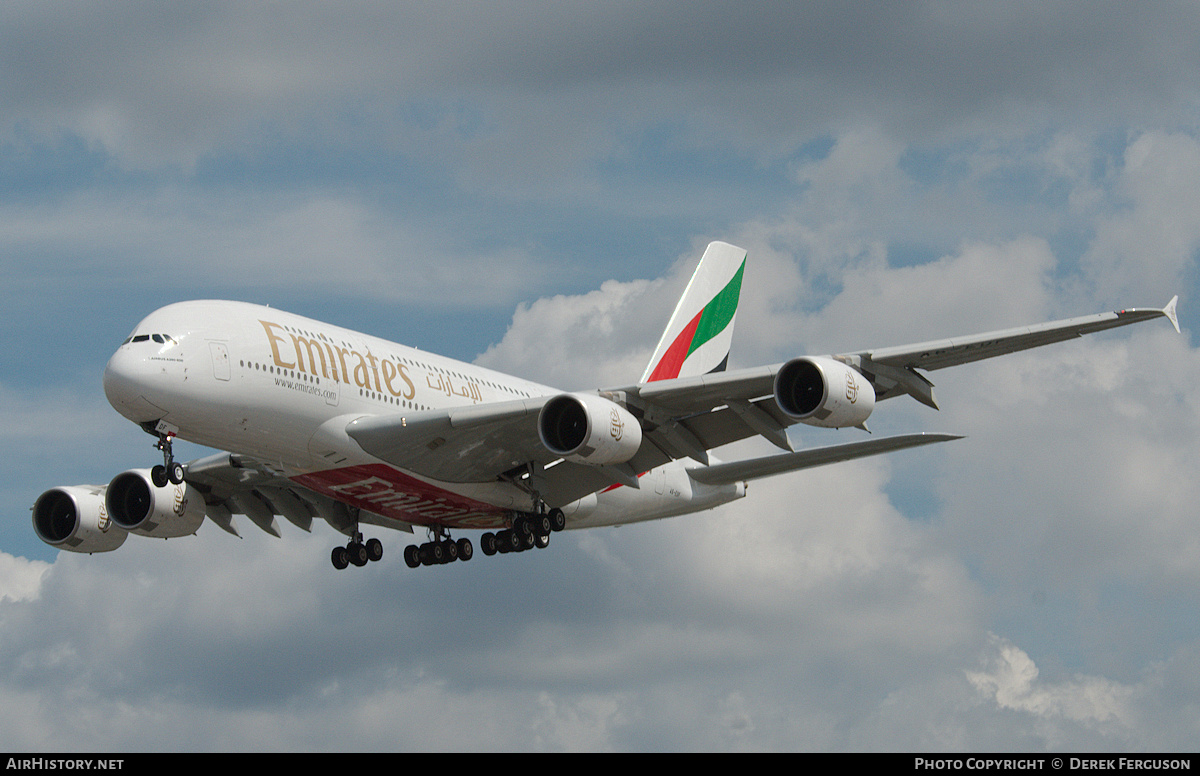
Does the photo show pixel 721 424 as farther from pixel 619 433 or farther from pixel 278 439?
pixel 278 439

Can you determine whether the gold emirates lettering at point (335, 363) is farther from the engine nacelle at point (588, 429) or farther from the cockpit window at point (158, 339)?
the engine nacelle at point (588, 429)

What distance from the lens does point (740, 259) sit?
49531 millimetres

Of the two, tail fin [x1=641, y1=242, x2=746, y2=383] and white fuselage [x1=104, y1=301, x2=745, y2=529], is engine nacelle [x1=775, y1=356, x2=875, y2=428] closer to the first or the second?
white fuselage [x1=104, y1=301, x2=745, y2=529]

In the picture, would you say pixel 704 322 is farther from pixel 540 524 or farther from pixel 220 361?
pixel 220 361

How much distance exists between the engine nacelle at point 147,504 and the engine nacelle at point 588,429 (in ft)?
42.3

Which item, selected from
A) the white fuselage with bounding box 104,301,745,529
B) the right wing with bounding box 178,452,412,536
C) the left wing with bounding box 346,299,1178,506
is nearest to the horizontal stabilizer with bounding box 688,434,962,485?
the left wing with bounding box 346,299,1178,506

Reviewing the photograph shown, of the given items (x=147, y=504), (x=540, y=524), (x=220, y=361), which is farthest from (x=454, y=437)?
(x=147, y=504)

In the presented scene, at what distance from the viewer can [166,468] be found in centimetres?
3003

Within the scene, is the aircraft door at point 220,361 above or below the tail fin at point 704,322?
below

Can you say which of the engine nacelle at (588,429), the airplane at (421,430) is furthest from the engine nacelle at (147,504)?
the engine nacelle at (588,429)

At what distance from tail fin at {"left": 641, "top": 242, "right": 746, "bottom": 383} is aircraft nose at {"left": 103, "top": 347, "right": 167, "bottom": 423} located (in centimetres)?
1920

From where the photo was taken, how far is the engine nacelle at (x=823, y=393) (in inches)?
1139
